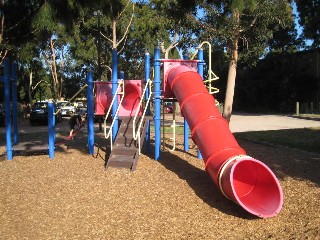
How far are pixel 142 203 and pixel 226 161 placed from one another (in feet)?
4.73

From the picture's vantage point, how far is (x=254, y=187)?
678cm

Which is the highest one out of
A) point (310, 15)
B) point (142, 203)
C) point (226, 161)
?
point (310, 15)

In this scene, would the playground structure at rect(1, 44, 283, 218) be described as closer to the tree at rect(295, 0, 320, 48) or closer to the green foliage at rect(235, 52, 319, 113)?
the tree at rect(295, 0, 320, 48)

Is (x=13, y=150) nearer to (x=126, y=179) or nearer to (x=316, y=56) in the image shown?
(x=126, y=179)

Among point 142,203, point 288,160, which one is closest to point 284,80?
point 288,160

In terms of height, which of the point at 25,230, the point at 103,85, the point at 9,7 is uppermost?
the point at 9,7

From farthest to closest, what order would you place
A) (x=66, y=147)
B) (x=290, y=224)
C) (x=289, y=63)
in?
(x=289, y=63) → (x=66, y=147) → (x=290, y=224)

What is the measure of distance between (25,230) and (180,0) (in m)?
4.08

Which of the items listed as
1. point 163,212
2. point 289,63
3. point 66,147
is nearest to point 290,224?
point 163,212

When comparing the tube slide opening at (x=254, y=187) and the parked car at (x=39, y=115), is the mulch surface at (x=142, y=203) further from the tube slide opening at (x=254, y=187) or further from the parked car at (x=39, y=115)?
the parked car at (x=39, y=115)

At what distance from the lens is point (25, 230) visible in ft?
17.3

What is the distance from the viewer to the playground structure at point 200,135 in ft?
20.0

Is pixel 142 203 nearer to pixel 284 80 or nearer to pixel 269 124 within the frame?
pixel 269 124

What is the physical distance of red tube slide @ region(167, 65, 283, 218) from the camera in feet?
19.3
